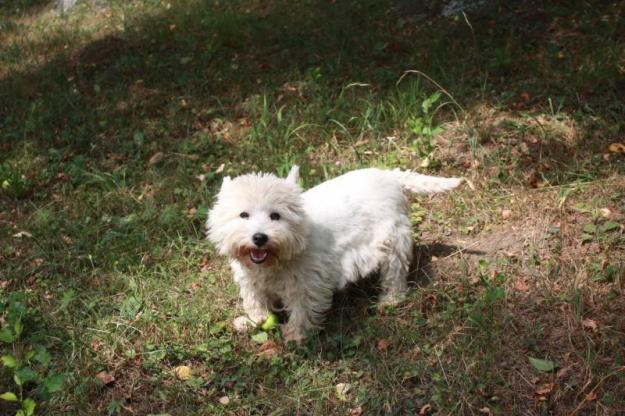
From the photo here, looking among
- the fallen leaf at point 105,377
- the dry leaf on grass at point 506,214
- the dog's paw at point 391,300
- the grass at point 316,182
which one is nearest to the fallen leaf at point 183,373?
the grass at point 316,182

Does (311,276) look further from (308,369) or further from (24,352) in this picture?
(24,352)

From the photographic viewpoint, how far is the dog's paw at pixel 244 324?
4.57 m

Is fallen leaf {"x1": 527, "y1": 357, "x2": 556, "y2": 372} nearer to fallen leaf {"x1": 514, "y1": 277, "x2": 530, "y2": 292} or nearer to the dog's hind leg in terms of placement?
fallen leaf {"x1": 514, "y1": 277, "x2": 530, "y2": 292}

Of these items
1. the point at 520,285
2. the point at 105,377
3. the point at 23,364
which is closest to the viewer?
the point at 105,377

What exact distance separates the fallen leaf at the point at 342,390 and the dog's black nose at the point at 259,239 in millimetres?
1081

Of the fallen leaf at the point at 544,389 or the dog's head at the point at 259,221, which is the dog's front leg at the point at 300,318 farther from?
the fallen leaf at the point at 544,389

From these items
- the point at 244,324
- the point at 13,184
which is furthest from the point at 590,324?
the point at 13,184

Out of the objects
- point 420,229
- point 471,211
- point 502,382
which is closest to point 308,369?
point 502,382

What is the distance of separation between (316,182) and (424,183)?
1.61 m

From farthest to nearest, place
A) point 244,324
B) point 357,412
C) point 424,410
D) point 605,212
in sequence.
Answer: point 605,212, point 244,324, point 357,412, point 424,410

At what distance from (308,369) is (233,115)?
408 cm

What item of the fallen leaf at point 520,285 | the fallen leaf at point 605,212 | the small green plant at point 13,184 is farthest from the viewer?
the small green plant at point 13,184

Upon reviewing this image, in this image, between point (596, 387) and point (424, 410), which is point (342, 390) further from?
point (596, 387)

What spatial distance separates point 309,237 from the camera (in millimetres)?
4215
